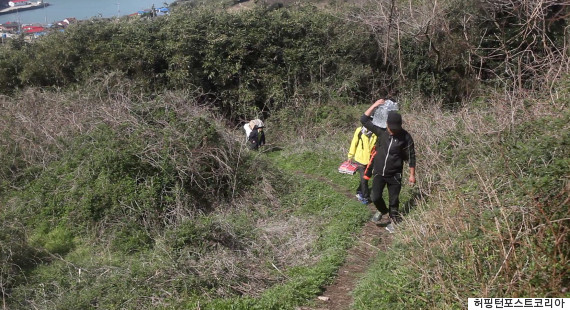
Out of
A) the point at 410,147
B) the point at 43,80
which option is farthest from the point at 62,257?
the point at 43,80

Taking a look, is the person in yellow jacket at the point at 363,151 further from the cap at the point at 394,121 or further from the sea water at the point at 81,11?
the sea water at the point at 81,11

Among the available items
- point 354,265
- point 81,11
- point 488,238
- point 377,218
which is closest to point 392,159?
point 377,218

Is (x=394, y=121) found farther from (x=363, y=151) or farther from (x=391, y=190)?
(x=363, y=151)

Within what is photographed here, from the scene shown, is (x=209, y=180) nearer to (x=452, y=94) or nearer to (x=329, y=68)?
(x=329, y=68)

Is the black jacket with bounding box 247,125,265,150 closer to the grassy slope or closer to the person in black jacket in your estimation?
the person in black jacket

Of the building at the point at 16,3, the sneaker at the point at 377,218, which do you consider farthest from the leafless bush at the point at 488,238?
the building at the point at 16,3

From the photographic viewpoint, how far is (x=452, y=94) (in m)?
16.4

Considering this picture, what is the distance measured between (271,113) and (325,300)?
406 inches

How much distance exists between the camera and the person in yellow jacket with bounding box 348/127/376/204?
7.46 meters

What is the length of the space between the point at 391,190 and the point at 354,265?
123 centimetres

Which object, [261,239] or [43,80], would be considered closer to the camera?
[261,239]

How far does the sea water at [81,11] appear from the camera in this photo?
1678 centimetres

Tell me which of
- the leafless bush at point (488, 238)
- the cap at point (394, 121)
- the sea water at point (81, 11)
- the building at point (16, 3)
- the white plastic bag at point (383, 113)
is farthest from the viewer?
the building at point (16, 3)

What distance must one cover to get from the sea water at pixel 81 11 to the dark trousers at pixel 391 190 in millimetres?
11538
